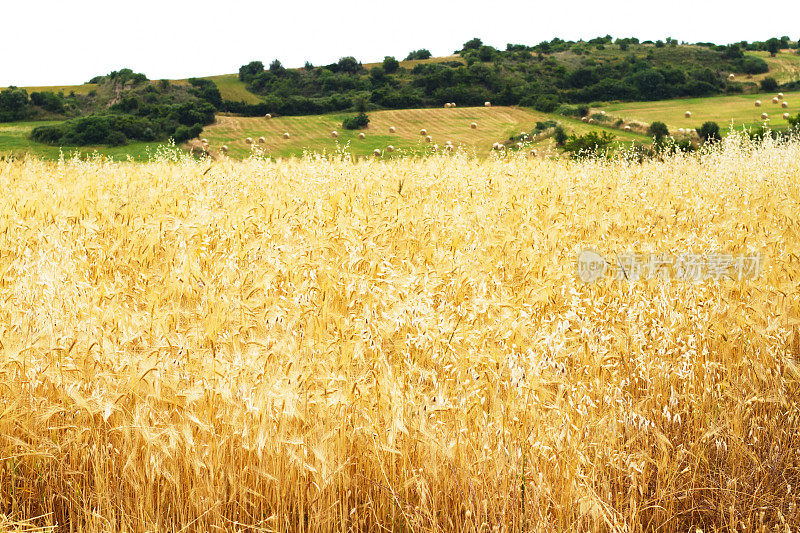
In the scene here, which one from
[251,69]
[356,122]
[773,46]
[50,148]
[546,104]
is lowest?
[50,148]

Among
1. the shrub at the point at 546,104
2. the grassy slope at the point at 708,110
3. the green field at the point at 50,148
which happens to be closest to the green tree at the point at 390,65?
the shrub at the point at 546,104

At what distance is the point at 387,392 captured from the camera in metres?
2.23

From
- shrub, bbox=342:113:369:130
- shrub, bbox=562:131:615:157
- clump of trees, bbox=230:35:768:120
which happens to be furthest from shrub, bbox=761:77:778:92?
shrub, bbox=562:131:615:157

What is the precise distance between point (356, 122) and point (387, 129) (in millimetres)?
1834

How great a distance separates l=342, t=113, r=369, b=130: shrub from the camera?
112 ft

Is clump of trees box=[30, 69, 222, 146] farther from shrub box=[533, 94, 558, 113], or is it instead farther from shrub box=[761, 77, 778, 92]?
shrub box=[761, 77, 778, 92]

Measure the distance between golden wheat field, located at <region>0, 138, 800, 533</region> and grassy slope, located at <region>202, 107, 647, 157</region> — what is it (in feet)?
76.2

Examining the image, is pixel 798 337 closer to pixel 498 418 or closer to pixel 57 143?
pixel 498 418

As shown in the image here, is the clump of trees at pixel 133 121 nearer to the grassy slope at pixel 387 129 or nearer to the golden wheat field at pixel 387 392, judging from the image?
the grassy slope at pixel 387 129

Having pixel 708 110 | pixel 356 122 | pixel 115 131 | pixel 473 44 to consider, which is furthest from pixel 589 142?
pixel 473 44

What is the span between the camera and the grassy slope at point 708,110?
1487 inches

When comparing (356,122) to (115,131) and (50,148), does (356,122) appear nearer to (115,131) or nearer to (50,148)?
(115,131)

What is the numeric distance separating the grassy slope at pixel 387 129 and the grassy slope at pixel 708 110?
4839mm

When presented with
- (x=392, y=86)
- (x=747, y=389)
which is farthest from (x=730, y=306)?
(x=392, y=86)
